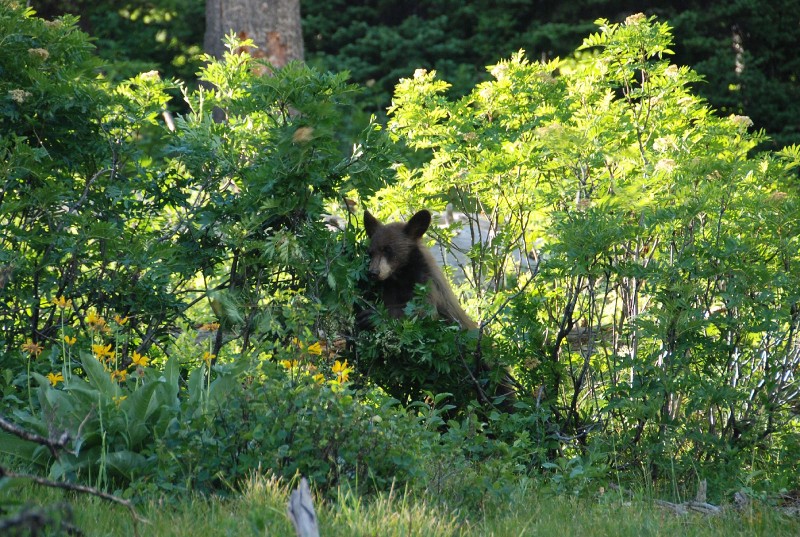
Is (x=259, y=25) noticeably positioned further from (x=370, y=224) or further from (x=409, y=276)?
(x=409, y=276)

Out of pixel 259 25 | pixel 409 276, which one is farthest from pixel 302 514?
pixel 259 25

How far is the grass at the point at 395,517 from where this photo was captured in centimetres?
374

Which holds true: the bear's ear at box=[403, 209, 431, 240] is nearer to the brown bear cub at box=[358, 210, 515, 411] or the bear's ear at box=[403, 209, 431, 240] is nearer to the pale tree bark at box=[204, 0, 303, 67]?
the brown bear cub at box=[358, 210, 515, 411]

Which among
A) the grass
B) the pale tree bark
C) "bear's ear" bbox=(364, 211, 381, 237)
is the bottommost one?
the grass

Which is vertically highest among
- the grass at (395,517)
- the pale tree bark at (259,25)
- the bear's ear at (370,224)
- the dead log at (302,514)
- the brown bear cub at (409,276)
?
the pale tree bark at (259,25)

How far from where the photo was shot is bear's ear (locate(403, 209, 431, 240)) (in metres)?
7.32

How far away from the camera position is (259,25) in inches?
497

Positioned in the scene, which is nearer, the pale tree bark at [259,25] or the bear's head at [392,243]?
the bear's head at [392,243]

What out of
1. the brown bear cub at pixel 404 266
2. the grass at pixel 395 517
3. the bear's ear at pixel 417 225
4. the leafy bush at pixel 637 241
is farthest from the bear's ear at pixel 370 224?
the grass at pixel 395 517

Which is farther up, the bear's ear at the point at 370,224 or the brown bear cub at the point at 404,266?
the bear's ear at the point at 370,224

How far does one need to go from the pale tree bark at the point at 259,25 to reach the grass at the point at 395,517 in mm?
9100

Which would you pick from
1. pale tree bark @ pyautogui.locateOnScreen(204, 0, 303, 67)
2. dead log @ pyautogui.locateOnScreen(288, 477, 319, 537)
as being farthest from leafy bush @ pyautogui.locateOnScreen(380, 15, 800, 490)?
pale tree bark @ pyautogui.locateOnScreen(204, 0, 303, 67)

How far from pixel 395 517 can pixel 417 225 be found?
379 centimetres

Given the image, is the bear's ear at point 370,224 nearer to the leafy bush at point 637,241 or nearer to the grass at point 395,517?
the leafy bush at point 637,241
